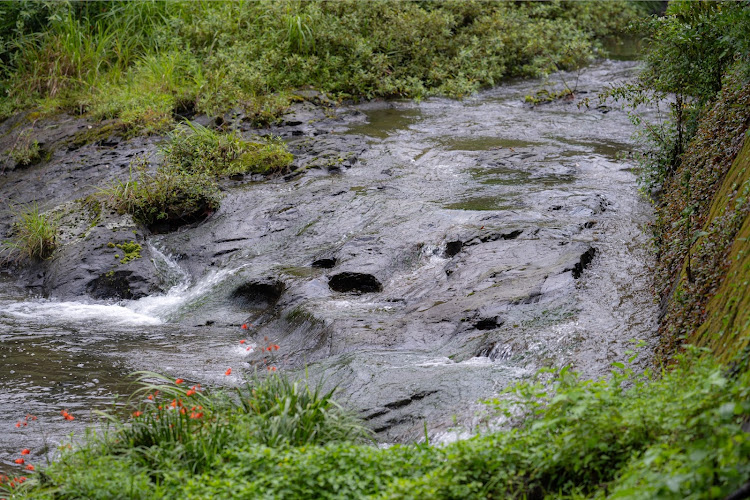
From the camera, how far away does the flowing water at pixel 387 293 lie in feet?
19.1

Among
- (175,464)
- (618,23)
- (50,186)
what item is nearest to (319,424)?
(175,464)

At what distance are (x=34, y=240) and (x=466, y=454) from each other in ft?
26.0

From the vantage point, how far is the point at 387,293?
24.9 ft

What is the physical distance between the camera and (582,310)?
6.41 metres

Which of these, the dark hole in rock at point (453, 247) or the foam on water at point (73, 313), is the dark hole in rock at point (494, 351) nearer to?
the dark hole in rock at point (453, 247)

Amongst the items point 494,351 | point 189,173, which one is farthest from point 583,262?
point 189,173

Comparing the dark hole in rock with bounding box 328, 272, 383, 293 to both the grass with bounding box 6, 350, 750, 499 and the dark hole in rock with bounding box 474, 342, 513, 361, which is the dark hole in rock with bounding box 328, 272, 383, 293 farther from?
the grass with bounding box 6, 350, 750, 499

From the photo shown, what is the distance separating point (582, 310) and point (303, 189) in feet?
17.6

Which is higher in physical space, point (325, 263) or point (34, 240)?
point (325, 263)

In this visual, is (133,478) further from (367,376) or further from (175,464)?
(367,376)

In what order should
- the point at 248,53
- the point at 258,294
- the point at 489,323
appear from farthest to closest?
1. the point at 248,53
2. the point at 258,294
3. the point at 489,323

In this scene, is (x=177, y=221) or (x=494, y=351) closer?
(x=494, y=351)

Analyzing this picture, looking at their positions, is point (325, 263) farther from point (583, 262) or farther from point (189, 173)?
point (189, 173)

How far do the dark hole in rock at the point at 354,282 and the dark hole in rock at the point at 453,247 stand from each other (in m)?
0.94
